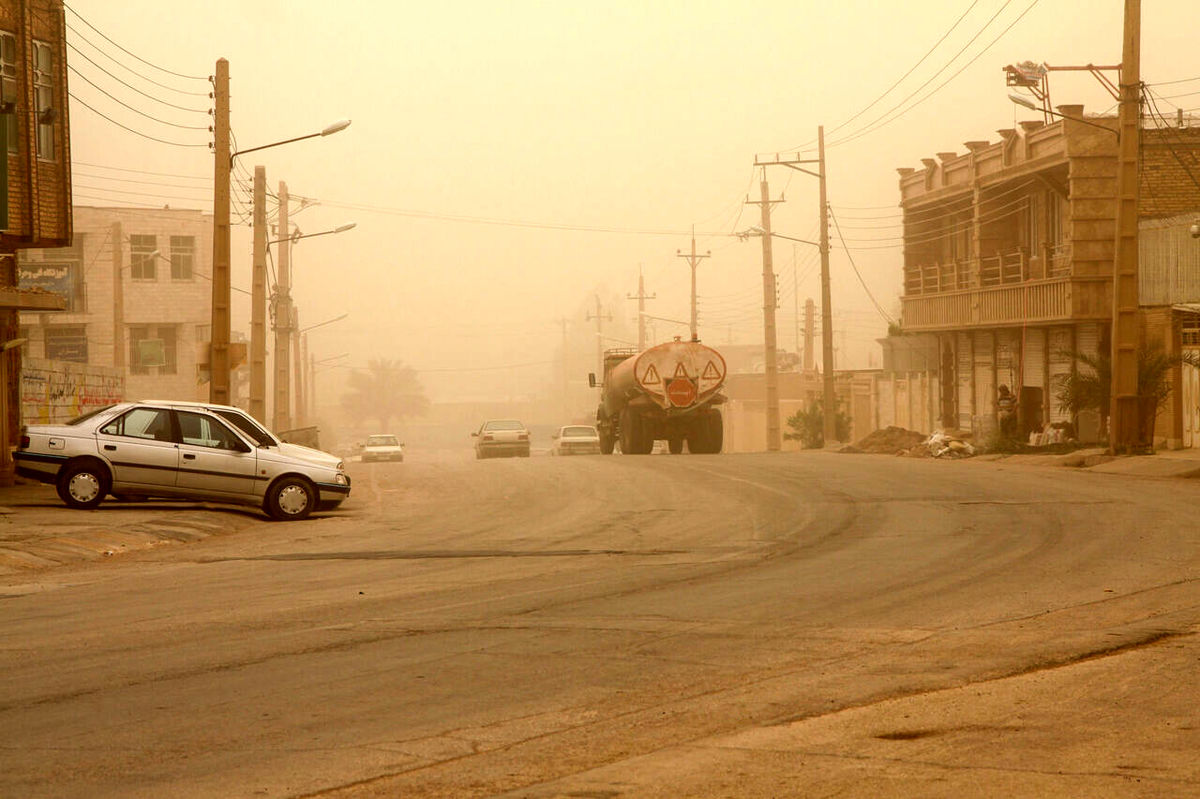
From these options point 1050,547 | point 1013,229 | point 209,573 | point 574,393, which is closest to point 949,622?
point 1050,547

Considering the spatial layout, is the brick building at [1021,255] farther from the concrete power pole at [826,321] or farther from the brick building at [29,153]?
the brick building at [29,153]

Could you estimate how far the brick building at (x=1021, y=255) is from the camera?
129 ft

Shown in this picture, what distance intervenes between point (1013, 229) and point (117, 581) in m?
39.0

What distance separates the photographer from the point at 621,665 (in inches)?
340

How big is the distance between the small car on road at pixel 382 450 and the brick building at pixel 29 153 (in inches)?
1178

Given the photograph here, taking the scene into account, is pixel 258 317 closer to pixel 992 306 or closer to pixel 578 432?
pixel 578 432

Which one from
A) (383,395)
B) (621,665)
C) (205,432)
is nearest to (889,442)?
(205,432)

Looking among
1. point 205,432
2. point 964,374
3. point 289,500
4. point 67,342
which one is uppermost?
point 67,342

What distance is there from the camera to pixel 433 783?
239 inches

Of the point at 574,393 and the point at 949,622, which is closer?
the point at 949,622

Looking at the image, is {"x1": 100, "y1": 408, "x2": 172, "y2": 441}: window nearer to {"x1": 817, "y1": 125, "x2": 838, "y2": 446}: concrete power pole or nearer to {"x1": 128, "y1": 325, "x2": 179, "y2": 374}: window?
{"x1": 817, "y1": 125, "x2": 838, "y2": 446}: concrete power pole

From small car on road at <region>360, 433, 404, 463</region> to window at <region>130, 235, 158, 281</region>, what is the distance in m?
15.9

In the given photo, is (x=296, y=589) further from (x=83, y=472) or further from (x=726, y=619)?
(x=83, y=472)

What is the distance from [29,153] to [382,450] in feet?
108
